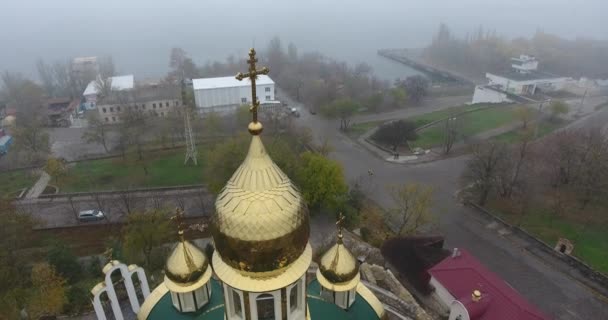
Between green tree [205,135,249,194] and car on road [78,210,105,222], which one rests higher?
green tree [205,135,249,194]

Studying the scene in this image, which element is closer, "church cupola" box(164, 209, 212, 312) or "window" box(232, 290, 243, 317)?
"window" box(232, 290, 243, 317)

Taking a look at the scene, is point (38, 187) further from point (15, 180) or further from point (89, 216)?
point (89, 216)

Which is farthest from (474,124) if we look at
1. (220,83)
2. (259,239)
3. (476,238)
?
(259,239)

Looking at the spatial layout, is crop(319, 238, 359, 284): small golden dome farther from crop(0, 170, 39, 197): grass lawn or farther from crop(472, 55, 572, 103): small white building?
crop(472, 55, 572, 103): small white building

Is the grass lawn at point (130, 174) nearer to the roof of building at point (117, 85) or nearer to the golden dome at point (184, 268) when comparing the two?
the golden dome at point (184, 268)

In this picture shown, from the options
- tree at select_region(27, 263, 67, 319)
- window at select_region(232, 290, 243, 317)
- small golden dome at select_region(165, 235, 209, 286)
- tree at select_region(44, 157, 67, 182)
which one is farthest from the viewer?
tree at select_region(44, 157, 67, 182)

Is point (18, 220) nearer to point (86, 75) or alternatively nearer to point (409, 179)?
point (409, 179)

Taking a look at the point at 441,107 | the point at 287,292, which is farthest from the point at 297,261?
the point at 441,107

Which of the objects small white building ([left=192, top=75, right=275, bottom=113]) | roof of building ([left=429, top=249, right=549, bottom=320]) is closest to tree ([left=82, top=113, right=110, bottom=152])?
small white building ([left=192, top=75, right=275, bottom=113])

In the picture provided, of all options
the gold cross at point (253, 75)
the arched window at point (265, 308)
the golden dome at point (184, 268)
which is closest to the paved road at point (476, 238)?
the golden dome at point (184, 268)
